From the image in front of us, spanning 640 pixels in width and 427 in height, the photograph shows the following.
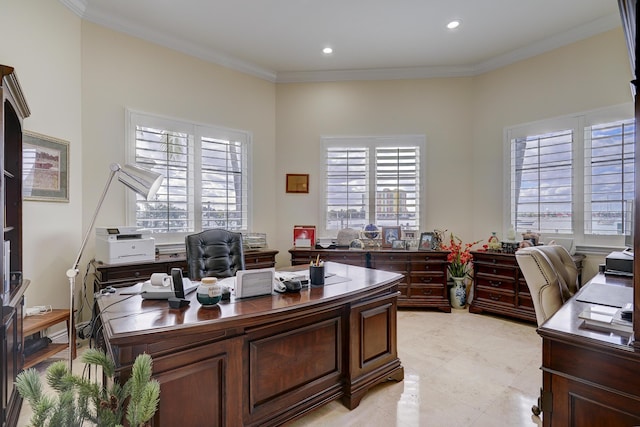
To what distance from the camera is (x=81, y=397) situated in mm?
1046

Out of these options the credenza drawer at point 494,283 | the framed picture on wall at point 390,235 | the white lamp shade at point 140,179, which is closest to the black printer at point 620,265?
the credenza drawer at point 494,283

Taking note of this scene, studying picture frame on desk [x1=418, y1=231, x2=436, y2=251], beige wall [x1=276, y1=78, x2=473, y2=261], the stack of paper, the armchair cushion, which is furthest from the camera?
beige wall [x1=276, y1=78, x2=473, y2=261]

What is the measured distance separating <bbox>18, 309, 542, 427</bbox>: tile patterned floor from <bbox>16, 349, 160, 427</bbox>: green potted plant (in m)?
1.24

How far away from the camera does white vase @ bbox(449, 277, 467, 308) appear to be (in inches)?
172

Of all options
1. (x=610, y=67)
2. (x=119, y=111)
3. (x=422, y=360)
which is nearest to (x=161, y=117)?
(x=119, y=111)

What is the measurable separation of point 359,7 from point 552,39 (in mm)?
2470

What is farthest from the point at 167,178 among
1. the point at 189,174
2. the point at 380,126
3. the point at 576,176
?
the point at 576,176

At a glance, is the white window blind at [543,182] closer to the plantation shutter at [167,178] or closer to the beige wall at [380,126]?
the beige wall at [380,126]

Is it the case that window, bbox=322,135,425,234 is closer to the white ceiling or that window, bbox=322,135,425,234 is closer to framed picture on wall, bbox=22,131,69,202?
the white ceiling

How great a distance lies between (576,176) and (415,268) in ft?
7.07

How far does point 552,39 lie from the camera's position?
12.6 ft

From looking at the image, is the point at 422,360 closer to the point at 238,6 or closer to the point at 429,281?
the point at 429,281

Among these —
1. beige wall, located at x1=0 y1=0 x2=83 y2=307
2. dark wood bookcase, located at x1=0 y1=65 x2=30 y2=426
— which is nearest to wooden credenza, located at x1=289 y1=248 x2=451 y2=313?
beige wall, located at x1=0 y1=0 x2=83 y2=307

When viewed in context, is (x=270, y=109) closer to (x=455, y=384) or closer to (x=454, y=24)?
(x=454, y=24)
